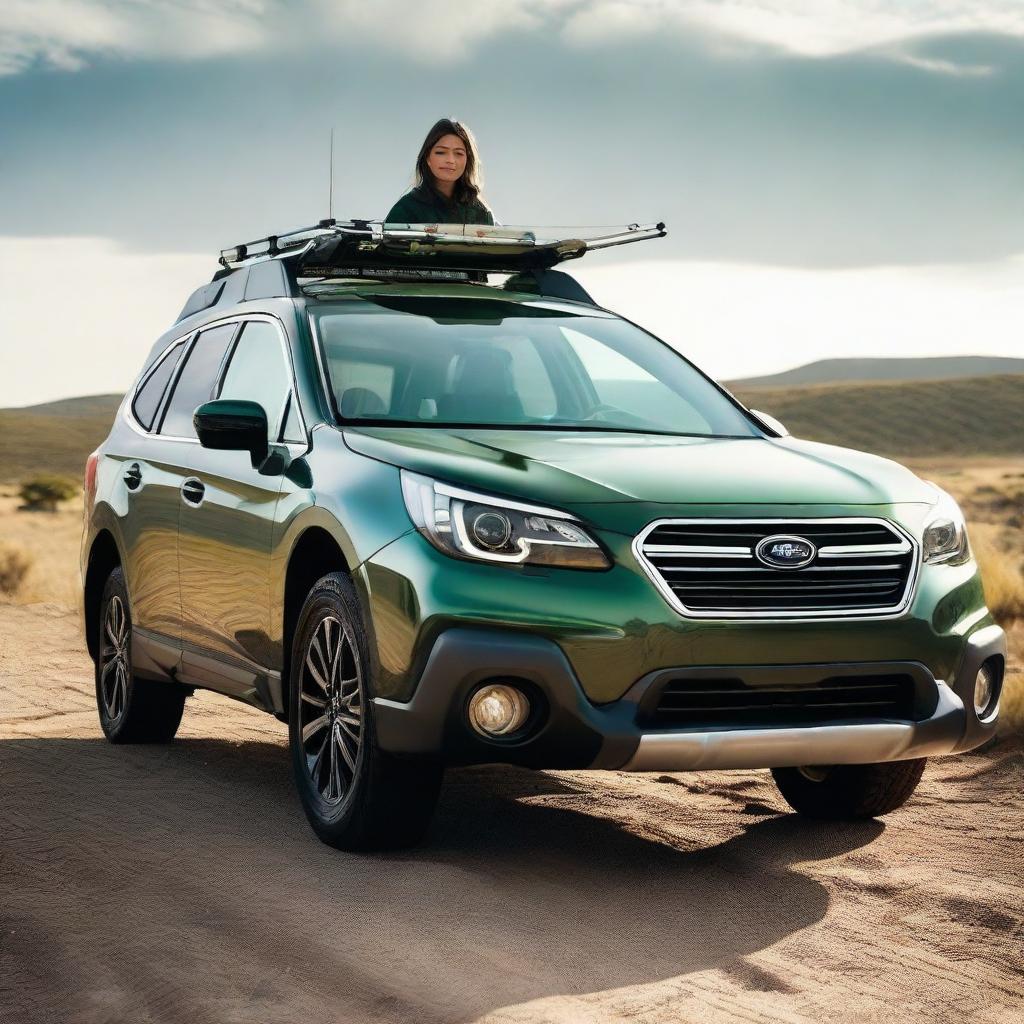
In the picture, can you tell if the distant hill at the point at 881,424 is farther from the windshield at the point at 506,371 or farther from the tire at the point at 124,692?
the windshield at the point at 506,371

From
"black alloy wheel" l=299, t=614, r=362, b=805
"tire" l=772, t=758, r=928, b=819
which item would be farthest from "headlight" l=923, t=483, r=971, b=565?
"black alloy wheel" l=299, t=614, r=362, b=805

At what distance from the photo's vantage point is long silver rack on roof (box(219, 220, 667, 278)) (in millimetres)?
7258

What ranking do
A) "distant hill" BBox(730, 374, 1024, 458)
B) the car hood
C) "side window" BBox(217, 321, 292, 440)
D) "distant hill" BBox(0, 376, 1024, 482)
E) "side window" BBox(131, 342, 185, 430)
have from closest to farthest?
the car hood → "side window" BBox(217, 321, 292, 440) → "side window" BBox(131, 342, 185, 430) → "distant hill" BBox(0, 376, 1024, 482) → "distant hill" BBox(730, 374, 1024, 458)

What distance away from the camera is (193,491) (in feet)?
23.4

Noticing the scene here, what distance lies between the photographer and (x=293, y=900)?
5.31 m

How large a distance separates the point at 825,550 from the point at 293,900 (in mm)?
1893

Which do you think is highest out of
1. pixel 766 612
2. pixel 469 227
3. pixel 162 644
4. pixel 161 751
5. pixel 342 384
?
pixel 469 227

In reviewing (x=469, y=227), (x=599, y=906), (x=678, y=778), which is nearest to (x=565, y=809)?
(x=678, y=778)

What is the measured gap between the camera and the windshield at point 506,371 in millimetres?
6504

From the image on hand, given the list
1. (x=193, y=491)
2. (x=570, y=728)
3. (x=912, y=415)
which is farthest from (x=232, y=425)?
(x=912, y=415)

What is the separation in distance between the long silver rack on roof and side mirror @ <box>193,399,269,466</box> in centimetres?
111

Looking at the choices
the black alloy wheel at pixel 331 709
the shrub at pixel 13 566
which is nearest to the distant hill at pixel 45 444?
the shrub at pixel 13 566

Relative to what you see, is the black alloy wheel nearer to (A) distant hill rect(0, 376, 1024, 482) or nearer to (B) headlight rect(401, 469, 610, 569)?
(B) headlight rect(401, 469, 610, 569)

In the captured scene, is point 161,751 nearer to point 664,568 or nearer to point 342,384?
point 342,384
